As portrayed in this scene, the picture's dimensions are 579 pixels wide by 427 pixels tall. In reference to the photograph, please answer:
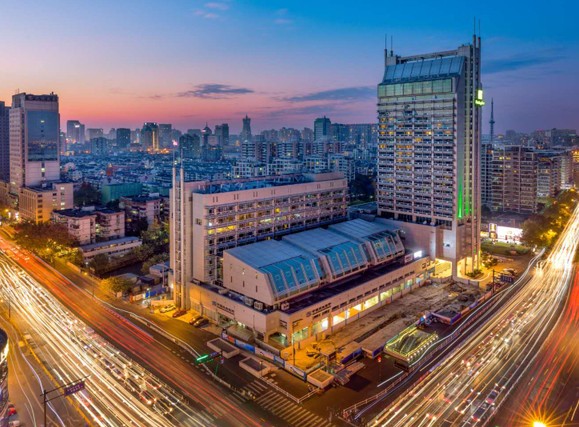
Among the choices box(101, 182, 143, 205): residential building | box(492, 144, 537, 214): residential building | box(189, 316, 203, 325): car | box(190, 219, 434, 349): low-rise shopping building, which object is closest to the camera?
box(190, 219, 434, 349): low-rise shopping building

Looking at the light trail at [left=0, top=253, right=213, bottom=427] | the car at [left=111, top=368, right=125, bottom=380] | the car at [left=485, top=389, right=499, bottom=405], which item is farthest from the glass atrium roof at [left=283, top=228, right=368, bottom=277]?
the car at [left=111, top=368, right=125, bottom=380]

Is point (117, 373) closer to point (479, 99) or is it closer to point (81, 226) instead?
point (81, 226)

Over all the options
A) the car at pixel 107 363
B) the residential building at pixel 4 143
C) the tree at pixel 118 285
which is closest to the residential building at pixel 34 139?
the residential building at pixel 4 143

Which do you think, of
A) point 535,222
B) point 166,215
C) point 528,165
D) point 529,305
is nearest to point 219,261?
point 529,305

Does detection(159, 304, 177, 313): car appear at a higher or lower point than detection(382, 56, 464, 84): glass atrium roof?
lower

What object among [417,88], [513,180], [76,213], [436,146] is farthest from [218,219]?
[513,180]

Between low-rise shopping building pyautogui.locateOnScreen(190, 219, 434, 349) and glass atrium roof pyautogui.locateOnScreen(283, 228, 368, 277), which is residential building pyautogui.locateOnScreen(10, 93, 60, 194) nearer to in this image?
low-rise shopping building pyautogui.locateOnScreen(190, 219, 434, 349)
